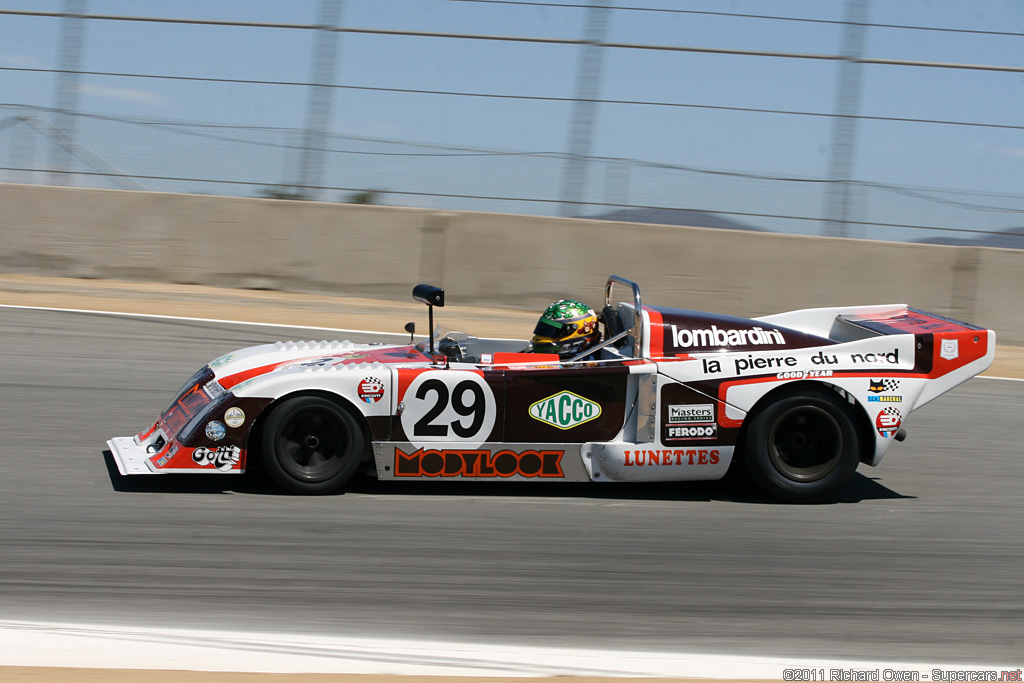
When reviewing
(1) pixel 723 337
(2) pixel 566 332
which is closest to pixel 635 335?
(2) pixel 566 332

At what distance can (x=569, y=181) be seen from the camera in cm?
1248

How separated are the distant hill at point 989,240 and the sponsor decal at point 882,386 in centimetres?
666

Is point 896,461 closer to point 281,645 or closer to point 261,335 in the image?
point 281,645

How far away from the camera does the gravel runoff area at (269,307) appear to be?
36.1 feet

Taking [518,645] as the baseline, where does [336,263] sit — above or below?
above

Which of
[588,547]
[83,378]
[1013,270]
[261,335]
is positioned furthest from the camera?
[1013,270]

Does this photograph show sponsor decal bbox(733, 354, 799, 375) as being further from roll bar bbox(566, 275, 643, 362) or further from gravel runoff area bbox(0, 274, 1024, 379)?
gravel runoff area bbox(0, 274, 1024, 379)

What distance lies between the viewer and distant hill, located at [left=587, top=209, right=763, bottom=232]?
39.8ft

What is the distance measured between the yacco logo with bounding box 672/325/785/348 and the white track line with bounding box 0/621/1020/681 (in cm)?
233

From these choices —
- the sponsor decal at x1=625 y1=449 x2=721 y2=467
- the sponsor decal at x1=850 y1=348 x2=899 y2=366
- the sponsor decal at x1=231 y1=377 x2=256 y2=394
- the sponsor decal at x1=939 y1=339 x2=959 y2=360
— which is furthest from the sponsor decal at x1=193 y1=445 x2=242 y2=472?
the sponsor decal at x1=939 y1=339 x2=959 y2=360

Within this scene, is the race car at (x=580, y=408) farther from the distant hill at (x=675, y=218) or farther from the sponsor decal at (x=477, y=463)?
the distant hill at (x=675, y=218)

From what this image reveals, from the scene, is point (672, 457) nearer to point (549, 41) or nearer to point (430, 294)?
point (430, 294)

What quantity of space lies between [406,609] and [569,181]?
29.1 ft

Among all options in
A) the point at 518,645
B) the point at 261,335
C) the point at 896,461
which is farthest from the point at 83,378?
the point at 896,461
